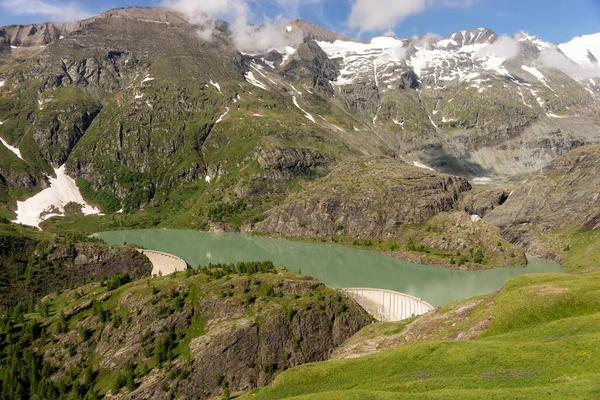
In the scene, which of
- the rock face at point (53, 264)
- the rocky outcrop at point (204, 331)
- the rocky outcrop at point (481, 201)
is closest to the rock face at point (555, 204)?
the rocky outcrop at point (481, 201)

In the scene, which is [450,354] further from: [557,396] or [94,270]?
[94,270]

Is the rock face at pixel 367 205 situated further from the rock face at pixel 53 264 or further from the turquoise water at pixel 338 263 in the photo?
the rock face at pixel 53 264

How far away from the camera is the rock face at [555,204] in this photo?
132375 mm

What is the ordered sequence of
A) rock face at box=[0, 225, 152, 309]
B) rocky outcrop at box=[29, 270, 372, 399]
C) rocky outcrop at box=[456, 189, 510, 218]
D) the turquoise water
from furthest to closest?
rocky outcrop at box=[456, 189, 510, 218]
the turquoise water
rock face at box=[0, 225, 152, 309]
rocky outcrop at box=[29, 270, 372, 399]

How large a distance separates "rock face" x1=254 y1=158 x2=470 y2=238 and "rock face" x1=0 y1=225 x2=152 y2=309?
74.0 metres

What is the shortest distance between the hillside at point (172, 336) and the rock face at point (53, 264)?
24.8m

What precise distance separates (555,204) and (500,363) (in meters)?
139

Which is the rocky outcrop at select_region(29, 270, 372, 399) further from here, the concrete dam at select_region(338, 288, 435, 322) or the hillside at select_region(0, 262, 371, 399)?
the concrete dam at select_region(338, 288, 435, 322)

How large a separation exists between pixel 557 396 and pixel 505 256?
119 metres

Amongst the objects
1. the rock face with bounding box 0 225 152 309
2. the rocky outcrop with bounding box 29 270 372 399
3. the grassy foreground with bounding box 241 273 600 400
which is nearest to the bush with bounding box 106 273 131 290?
the rocky outcrop with bounding box 29 270 372 399

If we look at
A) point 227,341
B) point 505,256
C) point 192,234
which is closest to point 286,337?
point 227,341

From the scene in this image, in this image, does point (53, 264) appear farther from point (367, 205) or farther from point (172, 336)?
point (367, 205)

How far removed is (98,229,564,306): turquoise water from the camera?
10925cm

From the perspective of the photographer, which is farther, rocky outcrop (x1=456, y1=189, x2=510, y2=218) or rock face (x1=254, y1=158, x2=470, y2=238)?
rocky outcrop (x1=456, y1=189, x2=510, y2=218)
